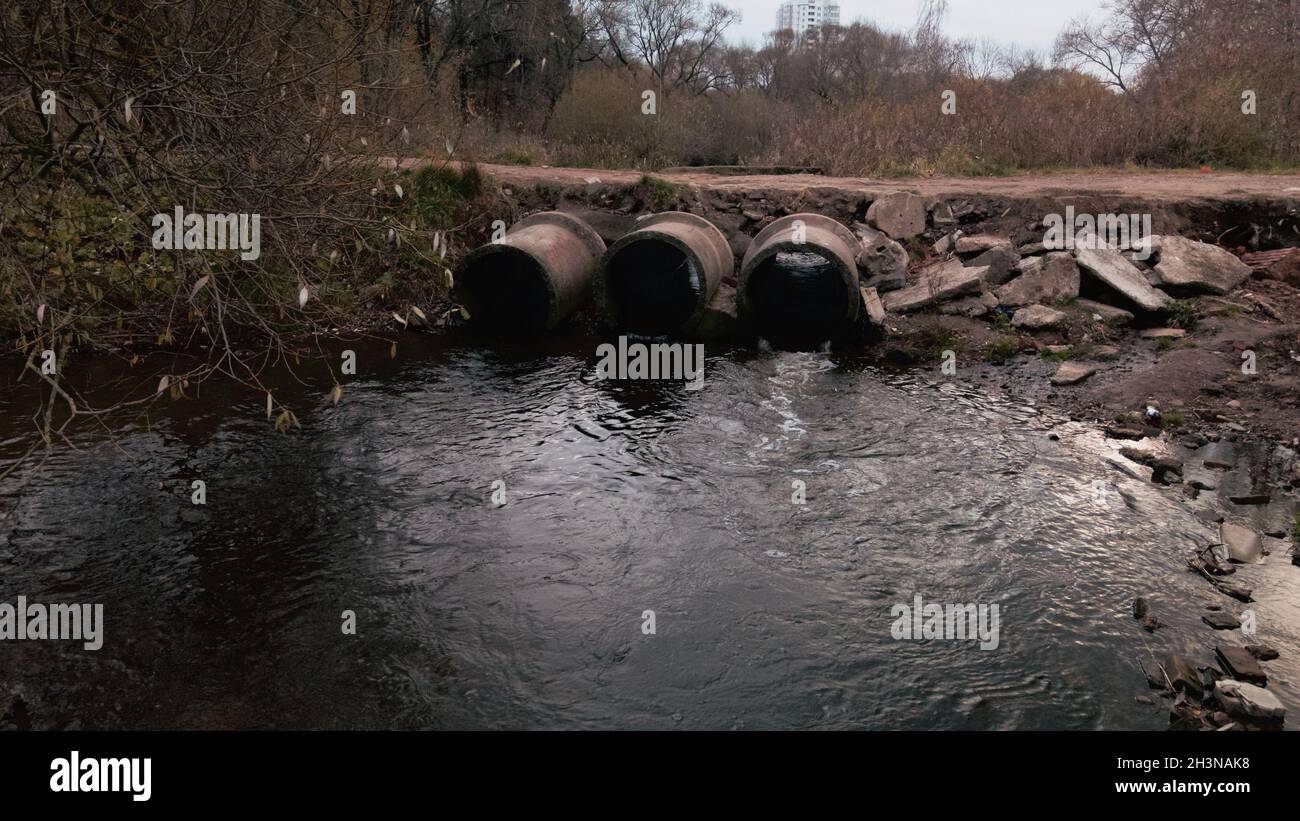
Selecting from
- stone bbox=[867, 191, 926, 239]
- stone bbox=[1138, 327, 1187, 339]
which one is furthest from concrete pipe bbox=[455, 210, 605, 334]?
stone bbox=[1138, 327, 1187, 339]

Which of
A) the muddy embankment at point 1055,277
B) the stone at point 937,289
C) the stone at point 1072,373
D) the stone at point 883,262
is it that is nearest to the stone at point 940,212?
the muddy embankment at point 1055,277

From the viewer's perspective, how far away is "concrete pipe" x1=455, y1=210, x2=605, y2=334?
11.0 m

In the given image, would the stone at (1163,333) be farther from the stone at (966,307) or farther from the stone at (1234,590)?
the stone at (1234,590)

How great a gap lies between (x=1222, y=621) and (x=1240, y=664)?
560 millimetres

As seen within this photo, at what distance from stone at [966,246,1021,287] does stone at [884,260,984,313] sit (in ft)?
0.73

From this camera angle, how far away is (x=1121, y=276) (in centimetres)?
1095

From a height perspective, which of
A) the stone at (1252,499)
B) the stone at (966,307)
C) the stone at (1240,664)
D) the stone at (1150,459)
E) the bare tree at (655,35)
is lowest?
the stone at (1240,664)

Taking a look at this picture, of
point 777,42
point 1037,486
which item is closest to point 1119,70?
point 777,42

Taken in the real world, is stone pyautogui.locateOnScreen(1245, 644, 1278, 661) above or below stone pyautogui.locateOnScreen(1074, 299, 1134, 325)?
below

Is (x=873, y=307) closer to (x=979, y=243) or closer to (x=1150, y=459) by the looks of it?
(x=979, y=243)

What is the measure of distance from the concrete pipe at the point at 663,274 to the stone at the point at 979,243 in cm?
316

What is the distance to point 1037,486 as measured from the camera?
7227 mm

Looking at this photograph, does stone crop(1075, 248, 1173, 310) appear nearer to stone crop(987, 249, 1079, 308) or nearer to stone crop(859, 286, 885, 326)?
stone crop(987, 249, 1079, 308)

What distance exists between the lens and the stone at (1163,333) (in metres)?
10.2
